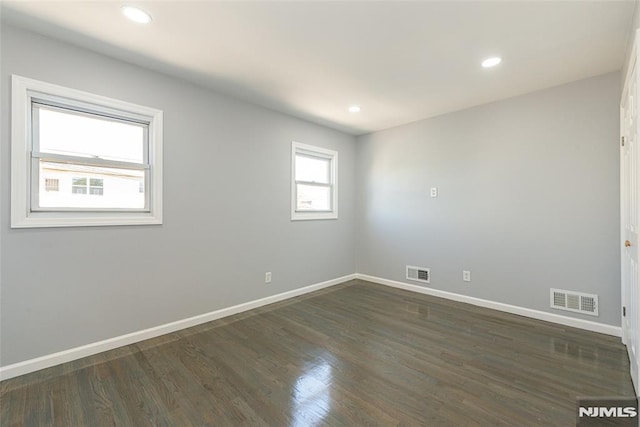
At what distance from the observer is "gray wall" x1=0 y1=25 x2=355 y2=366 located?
2.10m

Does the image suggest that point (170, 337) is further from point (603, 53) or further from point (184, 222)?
point (603, 53)

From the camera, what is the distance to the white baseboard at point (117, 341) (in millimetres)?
2062

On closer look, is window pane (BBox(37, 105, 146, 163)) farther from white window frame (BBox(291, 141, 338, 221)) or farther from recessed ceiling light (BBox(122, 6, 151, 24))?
white window frame (BBox(291, 141, 338, 221))

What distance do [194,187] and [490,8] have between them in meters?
2.99

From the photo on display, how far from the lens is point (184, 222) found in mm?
2916

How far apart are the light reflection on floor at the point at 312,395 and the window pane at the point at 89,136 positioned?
8.21 feet

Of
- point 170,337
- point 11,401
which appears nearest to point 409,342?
point 170,337

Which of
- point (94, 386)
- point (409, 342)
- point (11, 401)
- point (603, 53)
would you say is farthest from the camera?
point (409, 342)

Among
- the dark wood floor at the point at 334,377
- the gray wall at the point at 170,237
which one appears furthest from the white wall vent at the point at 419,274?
the gray wall at the point at 170,237

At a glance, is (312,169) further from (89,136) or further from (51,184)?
(51,184)

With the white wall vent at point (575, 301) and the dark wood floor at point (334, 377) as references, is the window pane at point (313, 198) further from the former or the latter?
the white wall vent at point (575, 301)

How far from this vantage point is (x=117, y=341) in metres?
2.48

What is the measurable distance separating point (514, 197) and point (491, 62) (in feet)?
5.30

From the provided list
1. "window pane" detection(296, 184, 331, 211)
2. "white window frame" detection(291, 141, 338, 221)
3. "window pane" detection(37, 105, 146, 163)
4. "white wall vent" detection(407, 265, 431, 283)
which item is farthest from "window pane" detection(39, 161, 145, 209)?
"white wall vent" detection(407, 265, 431, 283)
